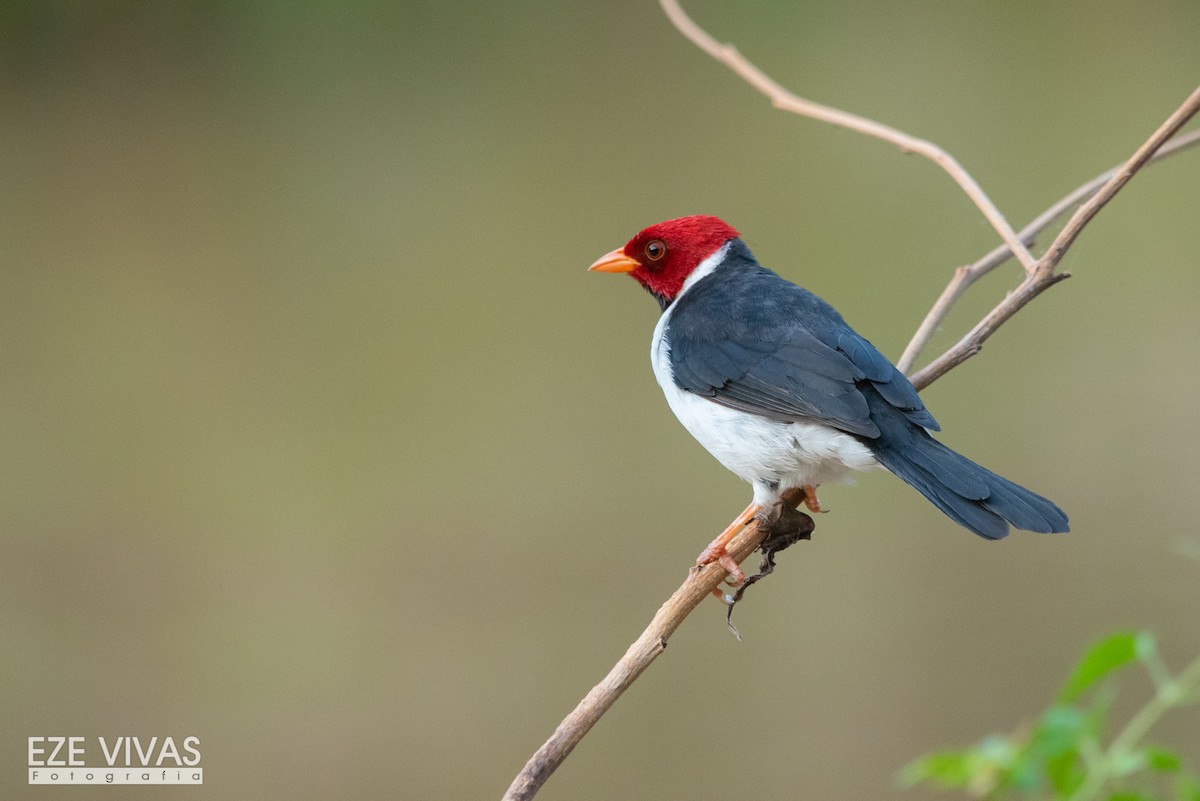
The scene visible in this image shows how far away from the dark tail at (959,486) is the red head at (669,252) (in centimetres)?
82

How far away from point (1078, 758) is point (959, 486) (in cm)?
131

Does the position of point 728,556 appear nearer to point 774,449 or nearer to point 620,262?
point 774,449

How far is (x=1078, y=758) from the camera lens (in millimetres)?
853

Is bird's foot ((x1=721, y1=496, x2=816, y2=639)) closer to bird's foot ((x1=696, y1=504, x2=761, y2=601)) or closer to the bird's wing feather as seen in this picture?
bird's foot ((x1=696, y1=504, x2=761, y2=601))

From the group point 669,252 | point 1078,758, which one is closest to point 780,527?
point 669,252

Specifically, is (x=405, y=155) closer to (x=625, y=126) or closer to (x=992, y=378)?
(x=625, y=126)

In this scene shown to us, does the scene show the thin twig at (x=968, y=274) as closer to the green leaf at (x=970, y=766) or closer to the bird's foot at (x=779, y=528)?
the bird's foot at (x=779, y=528)

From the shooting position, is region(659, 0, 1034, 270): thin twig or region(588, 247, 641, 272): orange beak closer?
region(659, 0, 1034, 270): thin twig

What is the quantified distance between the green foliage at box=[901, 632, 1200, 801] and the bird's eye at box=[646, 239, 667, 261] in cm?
224

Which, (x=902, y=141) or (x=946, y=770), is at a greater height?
(x=902, y=141)

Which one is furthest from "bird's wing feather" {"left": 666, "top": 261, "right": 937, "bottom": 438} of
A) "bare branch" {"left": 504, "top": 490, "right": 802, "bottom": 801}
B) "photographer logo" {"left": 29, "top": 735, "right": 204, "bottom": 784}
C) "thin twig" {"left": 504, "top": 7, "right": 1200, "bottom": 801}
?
"photographer logo" {"left": 29, "top": 735, "right": 204, "bottom": 784}

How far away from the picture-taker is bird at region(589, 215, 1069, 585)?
2.12 metres

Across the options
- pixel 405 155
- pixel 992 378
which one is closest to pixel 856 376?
pixel 992 378

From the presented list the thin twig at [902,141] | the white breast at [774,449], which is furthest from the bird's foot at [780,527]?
the thin twig at [902,141]
